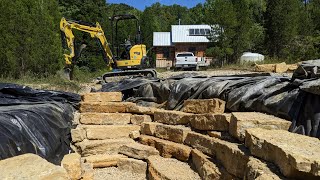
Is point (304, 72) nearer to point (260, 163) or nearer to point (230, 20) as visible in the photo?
point (260, 163)

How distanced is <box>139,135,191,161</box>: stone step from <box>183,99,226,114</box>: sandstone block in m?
0.67

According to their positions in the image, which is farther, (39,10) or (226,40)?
(226,40)

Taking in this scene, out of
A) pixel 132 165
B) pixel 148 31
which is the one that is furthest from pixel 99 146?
pixel 148 31

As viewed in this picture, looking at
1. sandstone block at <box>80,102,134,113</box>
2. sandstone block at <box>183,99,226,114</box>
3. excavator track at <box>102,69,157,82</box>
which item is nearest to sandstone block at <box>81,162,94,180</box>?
sandstone block at <box>80,102,134,113</box>

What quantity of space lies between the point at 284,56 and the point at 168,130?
18.5 metres

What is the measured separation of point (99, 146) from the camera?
5.49 metres

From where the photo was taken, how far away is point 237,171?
3.52 m

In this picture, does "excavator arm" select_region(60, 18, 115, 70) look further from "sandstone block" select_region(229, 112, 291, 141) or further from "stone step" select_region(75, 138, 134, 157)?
"sandstone block" select_region(229, 112, 291, 141)

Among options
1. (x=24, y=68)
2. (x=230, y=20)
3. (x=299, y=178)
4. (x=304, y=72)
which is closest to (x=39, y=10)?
(x=24, y=68)

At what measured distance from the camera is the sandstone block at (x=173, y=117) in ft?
18.2

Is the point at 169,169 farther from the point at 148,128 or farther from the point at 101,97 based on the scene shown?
the point at 101,97

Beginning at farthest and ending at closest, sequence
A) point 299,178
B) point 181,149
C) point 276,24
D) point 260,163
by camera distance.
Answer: point 276,24 < point 181,149 < point 260,163 < point 299,178

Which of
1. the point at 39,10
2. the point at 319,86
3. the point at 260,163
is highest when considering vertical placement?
the point at 39,10

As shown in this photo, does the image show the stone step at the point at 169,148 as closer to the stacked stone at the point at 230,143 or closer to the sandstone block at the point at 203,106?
the stacked stone at the point at 230,143
